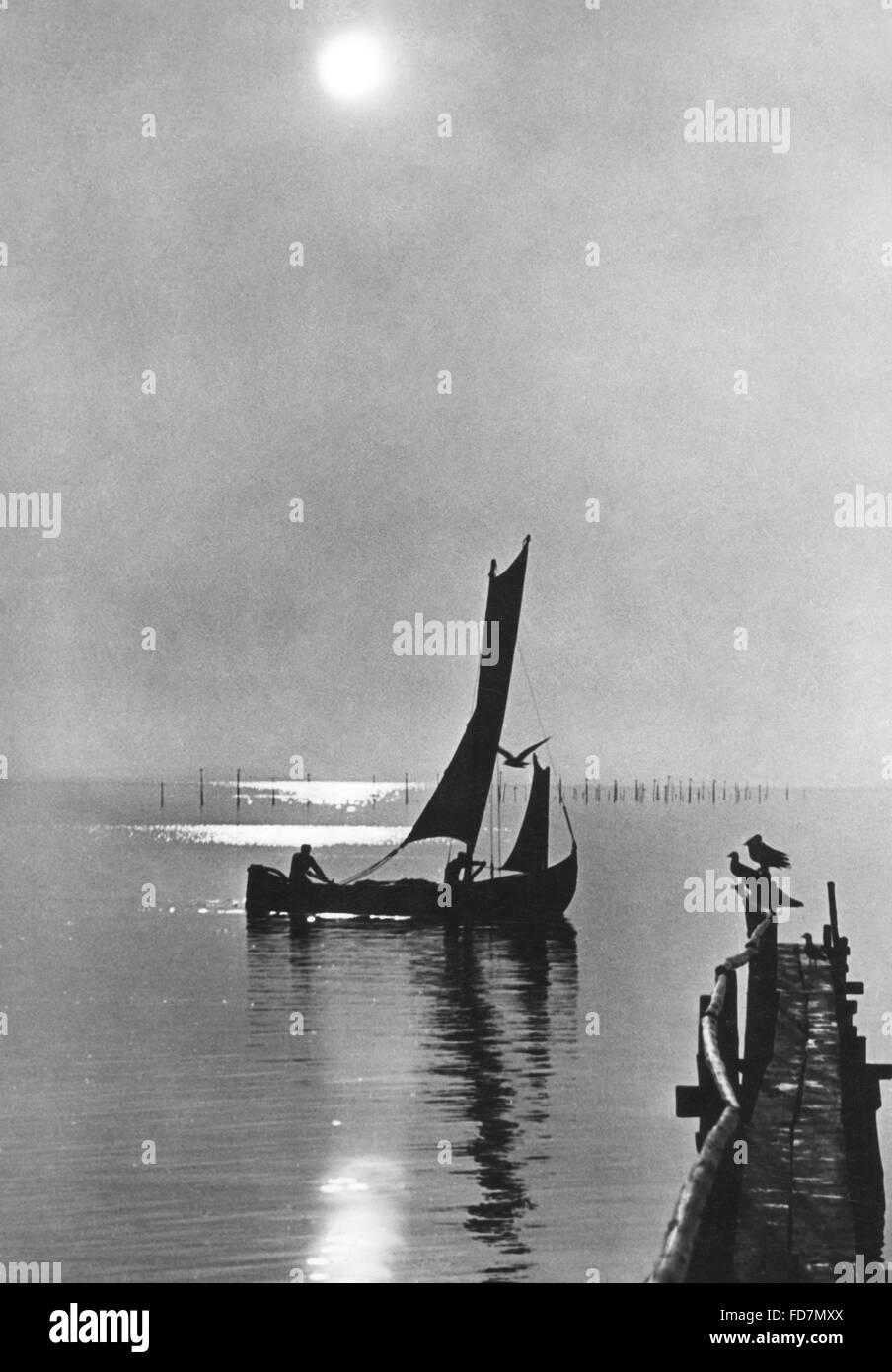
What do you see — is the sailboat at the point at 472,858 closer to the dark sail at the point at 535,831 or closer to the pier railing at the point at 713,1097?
the dark sail at the point at 535,831

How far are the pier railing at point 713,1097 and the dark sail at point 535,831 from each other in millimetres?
39740

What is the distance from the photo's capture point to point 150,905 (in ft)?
246

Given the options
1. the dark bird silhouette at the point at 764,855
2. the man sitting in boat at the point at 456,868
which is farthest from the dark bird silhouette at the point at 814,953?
the man sitting in boat at the point at 456,868

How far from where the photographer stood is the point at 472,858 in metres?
58.2

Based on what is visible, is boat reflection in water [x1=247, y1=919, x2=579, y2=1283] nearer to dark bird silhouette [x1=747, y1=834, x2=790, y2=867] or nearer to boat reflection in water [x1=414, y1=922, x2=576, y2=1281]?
boat reflection in water [x1=414, y1=922, x2=576, y2=1281]

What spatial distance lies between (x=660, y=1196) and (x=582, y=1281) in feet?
13.6

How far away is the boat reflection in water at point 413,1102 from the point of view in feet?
56.2

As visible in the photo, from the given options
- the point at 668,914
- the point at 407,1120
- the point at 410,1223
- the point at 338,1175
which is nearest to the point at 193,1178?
the point at 338,1175

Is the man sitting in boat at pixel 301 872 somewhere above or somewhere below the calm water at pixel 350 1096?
above

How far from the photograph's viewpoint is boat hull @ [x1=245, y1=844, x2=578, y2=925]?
57.6 meters

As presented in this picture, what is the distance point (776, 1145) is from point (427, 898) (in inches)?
1863

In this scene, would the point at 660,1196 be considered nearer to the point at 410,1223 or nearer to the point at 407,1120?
the point at 410,1223

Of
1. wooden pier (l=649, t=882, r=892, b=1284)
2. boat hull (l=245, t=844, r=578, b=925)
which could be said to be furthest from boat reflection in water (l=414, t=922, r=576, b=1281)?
wooden pier (l=649, t=882, r=892, b=1284)

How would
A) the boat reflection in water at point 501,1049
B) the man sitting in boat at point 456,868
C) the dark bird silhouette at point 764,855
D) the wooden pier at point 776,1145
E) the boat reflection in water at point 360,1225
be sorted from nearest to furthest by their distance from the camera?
the wooden pier at point 776,1145, the boat reflection in water at point 360,1225, the dark bird silhouette at point 764,855, the boat reflection in water at point 501,1049, the man sitting in boat at point 456,868
